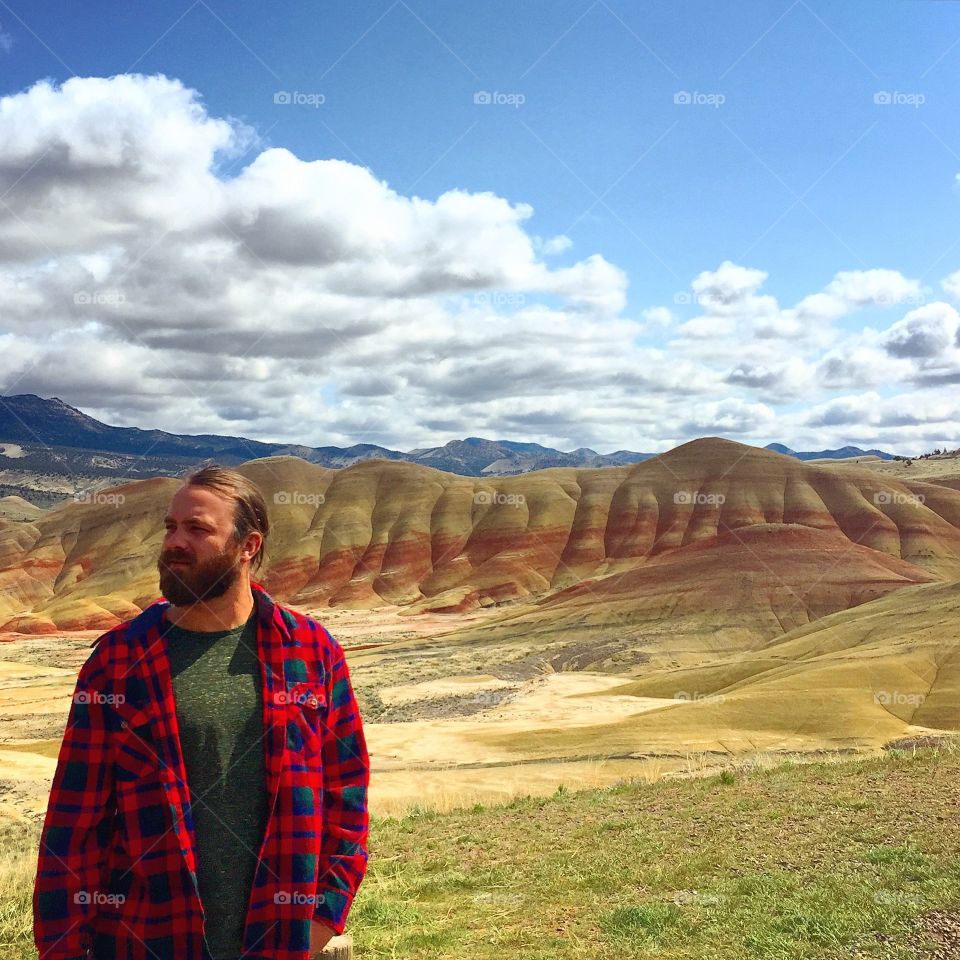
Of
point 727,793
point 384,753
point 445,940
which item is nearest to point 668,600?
point 384,753

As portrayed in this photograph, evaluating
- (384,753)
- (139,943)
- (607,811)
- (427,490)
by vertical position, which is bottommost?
(384,753)

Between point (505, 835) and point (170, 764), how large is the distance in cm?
939

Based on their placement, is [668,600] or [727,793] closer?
[727,793]

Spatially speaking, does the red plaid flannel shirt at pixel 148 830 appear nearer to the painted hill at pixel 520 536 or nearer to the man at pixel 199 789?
the man at pixel 199 789

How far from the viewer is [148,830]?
3188 mm

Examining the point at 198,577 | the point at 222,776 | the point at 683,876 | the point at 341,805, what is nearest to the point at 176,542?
the point at 198,577

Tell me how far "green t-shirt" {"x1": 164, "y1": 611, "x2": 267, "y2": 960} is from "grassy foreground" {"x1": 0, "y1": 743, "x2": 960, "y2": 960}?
14.4 ft

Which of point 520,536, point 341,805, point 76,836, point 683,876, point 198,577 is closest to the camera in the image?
point 76,836

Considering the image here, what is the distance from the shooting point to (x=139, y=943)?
10.3 ft

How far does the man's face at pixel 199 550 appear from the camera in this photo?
338cm

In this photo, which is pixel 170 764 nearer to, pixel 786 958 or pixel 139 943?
pixel 139 943

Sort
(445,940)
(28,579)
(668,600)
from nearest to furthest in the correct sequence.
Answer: (445,940)
(668,600)
(28,579)

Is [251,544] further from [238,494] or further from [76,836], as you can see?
[76,836]

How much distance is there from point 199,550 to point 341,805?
1223 millimetres
